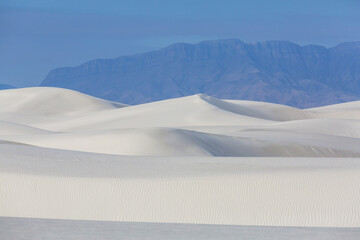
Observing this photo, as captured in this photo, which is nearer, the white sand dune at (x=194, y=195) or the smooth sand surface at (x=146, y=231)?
the smooth sand surface at (x=146, y=231)

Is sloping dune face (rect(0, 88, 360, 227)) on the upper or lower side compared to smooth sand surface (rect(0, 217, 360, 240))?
upper

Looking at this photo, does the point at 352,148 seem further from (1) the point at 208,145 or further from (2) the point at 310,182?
(2) the point at 310,182

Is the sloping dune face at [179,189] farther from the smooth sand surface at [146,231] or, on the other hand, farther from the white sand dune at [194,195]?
the smooth sand surface at [146,231]

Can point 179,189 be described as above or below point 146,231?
above

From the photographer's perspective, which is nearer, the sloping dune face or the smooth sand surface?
the smooth sand surface

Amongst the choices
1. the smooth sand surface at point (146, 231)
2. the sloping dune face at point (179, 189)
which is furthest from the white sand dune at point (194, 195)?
the smooth sand surface at point (146, 231)

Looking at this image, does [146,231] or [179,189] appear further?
[179,189]

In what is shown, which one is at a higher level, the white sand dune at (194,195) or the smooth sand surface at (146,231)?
the white sand dune at (194,195)

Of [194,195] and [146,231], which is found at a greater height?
[194,195]

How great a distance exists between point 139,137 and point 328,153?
5.81 m

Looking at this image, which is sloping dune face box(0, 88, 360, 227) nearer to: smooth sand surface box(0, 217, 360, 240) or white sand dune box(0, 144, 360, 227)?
white sand dune box(0, 144, 360, 227)

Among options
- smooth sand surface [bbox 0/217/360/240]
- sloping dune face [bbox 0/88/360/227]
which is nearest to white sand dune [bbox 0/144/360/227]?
sloping dune face [bbox 0/88/360/227]

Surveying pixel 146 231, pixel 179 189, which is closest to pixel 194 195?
pixel 179 189

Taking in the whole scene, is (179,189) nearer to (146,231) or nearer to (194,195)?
(194,195)
